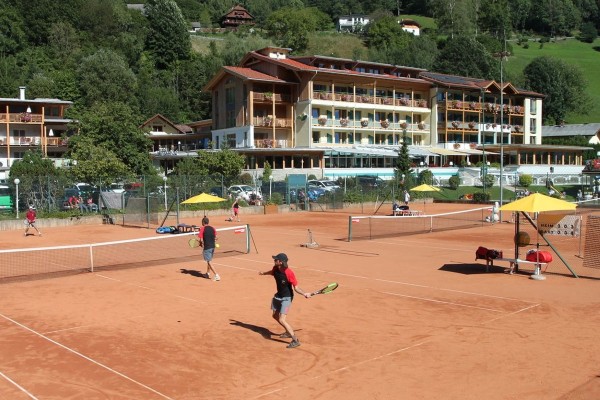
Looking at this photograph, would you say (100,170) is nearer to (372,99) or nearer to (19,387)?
(19,387)

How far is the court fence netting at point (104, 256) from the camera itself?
21356mm

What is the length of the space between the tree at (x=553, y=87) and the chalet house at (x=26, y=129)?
85302 mm

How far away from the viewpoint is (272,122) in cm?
6744

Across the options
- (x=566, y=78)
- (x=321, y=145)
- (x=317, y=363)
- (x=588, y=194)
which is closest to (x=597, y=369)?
(x=317, y=363)

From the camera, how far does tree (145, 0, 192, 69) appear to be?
118m

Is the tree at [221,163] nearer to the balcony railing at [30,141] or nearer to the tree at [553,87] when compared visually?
the balcony railing at [30,141]

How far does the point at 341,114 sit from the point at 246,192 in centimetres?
2539

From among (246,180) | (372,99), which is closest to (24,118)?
(246,180)

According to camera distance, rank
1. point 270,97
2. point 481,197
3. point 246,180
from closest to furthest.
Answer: point 246,180, point 481,197, point 270,97

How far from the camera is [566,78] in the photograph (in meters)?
122

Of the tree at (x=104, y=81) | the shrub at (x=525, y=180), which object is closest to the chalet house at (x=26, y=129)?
the tree at (x=104, y=81)

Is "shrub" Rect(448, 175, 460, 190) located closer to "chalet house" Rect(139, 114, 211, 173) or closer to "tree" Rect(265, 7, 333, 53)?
"chalet house" Rect(139, 114, 211, 173)

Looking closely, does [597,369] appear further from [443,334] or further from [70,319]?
[70,319]

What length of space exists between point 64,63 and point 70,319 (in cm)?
9452
